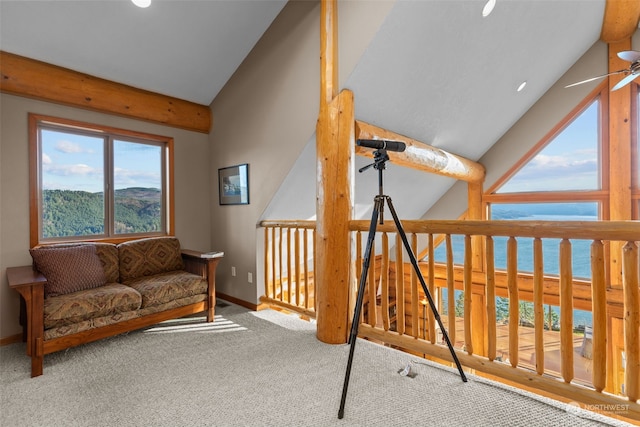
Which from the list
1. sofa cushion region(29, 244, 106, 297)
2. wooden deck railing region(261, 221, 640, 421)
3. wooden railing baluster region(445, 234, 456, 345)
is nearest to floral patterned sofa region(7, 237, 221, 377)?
sofa cushion region(29, 244, 106, 297)

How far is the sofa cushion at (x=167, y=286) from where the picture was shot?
2600mm

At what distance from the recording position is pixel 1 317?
→ 100 inches

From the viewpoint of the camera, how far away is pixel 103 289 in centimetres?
253

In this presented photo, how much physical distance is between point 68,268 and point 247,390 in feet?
5.97

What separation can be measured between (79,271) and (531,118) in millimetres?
5705

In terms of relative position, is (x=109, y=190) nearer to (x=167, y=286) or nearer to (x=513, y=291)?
(x=167, y=286)

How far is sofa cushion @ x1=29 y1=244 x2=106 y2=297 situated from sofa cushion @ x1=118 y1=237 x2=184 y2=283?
0.26m

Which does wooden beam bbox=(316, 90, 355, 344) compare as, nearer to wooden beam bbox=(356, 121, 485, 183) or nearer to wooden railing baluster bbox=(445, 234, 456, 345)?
wooden beam bbox=(356, 121, 485, 183)

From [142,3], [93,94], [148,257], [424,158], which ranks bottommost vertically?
[148,257]

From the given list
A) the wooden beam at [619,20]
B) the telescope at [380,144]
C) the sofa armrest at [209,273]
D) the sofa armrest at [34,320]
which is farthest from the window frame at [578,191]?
the sofa armrest at [34,320]

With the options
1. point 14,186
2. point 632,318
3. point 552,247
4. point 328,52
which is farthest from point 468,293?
point 14,186

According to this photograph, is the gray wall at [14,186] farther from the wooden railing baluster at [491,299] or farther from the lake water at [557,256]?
the lake water at [557,256]

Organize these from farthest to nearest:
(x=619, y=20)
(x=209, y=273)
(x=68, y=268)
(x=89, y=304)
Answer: (x=619, y=20) < (x=209, y=273) < (x=68, y=268) < (x=89, y=304)

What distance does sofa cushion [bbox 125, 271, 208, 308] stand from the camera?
102 inches
